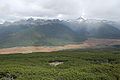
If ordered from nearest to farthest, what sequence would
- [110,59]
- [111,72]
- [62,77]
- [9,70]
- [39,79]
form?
[39,79] < [62,77] < [9,70] < [111,72] < [110,59]

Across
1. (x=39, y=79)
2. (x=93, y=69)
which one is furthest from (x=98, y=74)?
(x=39, y=79)

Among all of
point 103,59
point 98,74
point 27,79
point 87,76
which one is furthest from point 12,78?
point 103,59

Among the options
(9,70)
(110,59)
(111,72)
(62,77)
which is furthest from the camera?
(110,59)

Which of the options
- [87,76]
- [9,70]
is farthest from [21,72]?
[87,76]

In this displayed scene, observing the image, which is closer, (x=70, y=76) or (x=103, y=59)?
(x=70, y=76)

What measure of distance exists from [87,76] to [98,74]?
840 centimetres

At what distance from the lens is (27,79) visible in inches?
3425

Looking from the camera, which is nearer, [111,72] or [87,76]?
[87,76]

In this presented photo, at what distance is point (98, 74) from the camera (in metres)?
106

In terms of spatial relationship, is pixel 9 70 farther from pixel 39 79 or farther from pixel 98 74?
pixel 98 74

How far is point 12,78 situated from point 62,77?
56.0ft

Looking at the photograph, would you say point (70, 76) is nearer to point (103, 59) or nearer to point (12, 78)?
point (12, 78)

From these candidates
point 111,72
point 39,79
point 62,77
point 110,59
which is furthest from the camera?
point 110,59

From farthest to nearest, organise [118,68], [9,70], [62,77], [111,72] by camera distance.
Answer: [118,68], [111,72], [9,70], [62,77]
